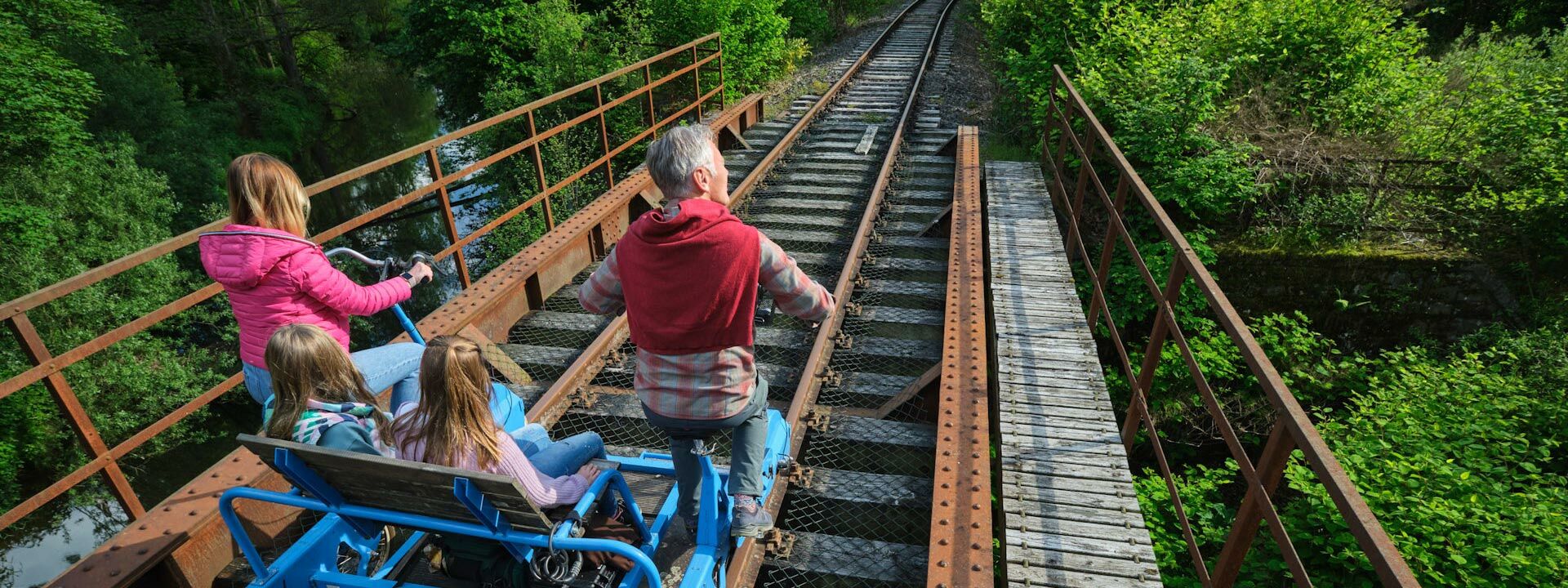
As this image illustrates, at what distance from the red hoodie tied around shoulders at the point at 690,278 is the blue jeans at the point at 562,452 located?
716mm

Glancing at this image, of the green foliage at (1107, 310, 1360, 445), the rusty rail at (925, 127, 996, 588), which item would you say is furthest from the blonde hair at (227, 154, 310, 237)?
the green foliage at (1107, 310, 1360, 445)

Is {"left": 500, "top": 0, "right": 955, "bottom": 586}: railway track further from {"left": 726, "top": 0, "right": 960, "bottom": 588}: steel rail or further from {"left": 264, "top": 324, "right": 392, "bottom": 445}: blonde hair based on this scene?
{"left": 264, "top": 324, "right": 392, "bottom": 445}: blonde hair

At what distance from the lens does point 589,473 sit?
284 centimetres

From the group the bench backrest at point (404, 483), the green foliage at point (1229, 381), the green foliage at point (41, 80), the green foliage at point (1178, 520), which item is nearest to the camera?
the bench backrest at point (404, 483)

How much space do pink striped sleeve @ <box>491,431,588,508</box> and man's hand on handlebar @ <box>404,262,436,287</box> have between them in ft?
3.17

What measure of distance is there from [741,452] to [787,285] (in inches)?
28.2

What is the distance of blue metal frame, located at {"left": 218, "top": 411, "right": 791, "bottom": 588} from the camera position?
230 cm

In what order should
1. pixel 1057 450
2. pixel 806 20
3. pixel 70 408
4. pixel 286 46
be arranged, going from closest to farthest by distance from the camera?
pixel 70 408
pixel 1057 450
pixel 806 20
pixel 286 46

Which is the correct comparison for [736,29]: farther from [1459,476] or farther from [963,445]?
[1459,476]

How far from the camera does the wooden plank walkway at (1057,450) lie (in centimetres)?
317

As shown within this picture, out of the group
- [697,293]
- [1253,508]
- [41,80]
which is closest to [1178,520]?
[1253,508]

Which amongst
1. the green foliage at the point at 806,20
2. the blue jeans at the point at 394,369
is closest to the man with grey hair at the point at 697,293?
the blue jeans at the point at 394,369

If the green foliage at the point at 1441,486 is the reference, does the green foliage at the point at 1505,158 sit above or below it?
above

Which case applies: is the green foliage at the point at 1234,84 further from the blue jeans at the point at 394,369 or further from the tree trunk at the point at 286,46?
the tree trunk at the point at 286,46
